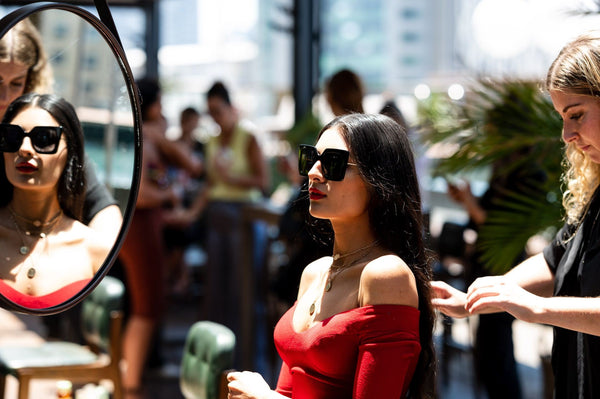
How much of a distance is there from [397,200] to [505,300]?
262 millimetres

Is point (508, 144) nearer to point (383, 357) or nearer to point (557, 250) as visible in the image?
point (557, 250)

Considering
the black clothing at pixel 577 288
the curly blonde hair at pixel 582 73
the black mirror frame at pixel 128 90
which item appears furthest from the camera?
the black clothing at pixel 577 288

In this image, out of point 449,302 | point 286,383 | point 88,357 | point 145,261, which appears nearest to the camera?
point 286,383

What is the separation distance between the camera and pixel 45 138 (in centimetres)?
147

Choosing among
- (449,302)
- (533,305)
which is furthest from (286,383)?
(533,305)

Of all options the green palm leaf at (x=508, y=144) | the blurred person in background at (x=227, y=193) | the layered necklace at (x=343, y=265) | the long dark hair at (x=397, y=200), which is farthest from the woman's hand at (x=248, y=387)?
the blurred person in background at (x=227, y=193)

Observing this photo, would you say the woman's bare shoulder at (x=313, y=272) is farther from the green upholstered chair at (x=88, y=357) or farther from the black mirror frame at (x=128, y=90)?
the green upholstered chair at (x=88, y=357)

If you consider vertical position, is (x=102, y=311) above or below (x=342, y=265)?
below

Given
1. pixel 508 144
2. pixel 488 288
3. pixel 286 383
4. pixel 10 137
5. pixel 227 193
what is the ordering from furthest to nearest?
pixel 227 193
pixel 508 144
pixel 286 383
pixel 488 288
pixel 10 137

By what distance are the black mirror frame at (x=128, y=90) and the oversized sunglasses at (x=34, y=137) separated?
16 cm

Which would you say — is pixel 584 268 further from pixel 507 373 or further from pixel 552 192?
pixel 507 373

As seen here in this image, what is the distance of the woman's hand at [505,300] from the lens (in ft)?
4.99

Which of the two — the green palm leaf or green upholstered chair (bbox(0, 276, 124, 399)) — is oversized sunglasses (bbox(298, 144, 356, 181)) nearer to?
the green palm leaf

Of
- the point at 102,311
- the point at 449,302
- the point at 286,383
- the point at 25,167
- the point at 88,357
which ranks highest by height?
the point at 25,167
